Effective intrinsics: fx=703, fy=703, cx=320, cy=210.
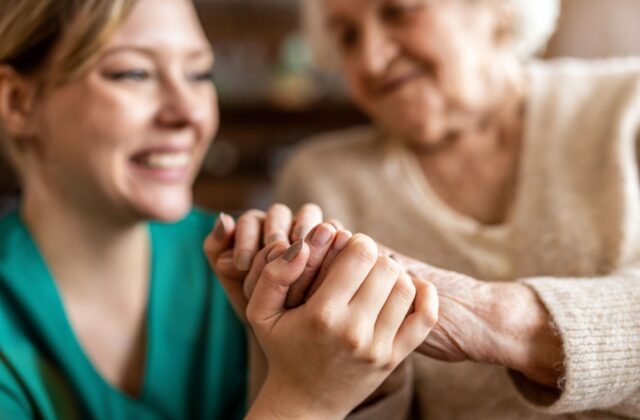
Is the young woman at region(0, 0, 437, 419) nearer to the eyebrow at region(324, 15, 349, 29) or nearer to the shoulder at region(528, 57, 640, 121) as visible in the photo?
the eyebrow at region(324, 15, 349, 29)

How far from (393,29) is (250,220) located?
0.54 meters

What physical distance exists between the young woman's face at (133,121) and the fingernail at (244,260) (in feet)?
0.94

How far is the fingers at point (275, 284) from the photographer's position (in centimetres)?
76

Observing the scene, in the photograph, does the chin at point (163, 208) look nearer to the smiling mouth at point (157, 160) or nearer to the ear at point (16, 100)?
the smiling mouth at point (157, 160)

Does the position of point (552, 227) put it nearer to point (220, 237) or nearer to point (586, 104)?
point (586, 104)

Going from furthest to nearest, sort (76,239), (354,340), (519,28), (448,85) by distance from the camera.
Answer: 1. (519,28)
2. (448,85)
3. (76,239)
4. (354,340)

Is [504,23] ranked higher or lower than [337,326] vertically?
higher

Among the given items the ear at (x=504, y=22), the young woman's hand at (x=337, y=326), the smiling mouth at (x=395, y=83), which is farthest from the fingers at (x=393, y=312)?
the ear at (x=504, y=22)

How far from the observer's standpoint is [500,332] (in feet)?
2.78

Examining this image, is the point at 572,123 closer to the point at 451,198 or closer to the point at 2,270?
the point at 451,198

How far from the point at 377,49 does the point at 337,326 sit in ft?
2.23

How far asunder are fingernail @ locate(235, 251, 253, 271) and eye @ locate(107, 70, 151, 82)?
380 millimetres

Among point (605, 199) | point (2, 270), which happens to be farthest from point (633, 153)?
point (2, 270)

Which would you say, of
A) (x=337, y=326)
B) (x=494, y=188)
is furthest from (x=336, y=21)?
(x=337, y=326)
